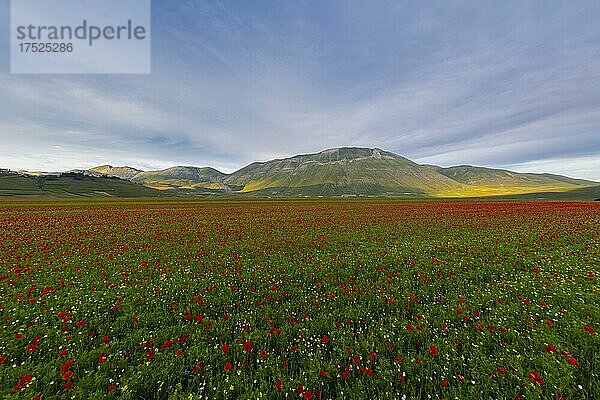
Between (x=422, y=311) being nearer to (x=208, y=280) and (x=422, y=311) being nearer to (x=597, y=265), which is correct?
(x=208, y=280)

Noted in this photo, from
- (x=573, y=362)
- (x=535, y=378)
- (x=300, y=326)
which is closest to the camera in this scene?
(x=535, y=378)

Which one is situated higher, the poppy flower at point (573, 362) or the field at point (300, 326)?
the poppy flower at point (573, 362)

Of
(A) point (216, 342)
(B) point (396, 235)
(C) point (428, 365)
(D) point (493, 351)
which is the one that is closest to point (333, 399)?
(C) point (428, 365)

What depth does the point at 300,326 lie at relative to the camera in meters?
6.94

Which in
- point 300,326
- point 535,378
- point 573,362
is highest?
point 573,362

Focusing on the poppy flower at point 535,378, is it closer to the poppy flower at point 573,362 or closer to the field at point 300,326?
the field at point 300,326

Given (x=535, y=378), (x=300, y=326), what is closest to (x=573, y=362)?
(x=535, y=378)

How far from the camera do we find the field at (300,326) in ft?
15.9

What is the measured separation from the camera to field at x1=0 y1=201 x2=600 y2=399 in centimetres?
486

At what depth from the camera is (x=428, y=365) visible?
5.35 m

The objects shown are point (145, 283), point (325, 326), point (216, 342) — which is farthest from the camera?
point (145, 283)

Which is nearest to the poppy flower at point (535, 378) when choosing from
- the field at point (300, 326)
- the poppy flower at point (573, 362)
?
the field at point (300, 326)

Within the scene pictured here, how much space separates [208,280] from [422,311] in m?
8.05

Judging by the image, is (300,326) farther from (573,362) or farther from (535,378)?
(573,362)
